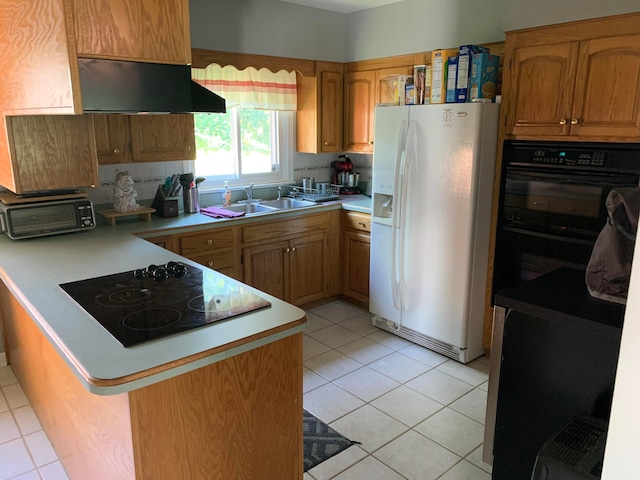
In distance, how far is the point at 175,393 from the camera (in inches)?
55.9

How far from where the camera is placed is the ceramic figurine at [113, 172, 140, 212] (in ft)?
10.3

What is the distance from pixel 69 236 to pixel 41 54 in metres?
1.26

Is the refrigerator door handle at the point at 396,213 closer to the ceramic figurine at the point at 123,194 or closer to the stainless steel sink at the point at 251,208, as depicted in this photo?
the stainless steel sink at the point at 251,208

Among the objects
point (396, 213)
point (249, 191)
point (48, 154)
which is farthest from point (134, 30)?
point (249, 191)

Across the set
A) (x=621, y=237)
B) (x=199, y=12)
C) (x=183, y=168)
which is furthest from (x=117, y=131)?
(x=621, y=237)

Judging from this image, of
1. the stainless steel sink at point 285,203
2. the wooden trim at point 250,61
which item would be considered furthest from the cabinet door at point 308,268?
the wooden trim at point 250,61

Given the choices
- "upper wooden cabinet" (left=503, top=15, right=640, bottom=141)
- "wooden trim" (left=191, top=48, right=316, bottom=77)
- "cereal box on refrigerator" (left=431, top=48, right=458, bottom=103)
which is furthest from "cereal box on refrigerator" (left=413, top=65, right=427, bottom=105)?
"wooden trim" (left=191, top=48, right=316, bottom=77)

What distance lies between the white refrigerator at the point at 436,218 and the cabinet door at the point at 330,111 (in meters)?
0.83

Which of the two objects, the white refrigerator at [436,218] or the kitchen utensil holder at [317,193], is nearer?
the white refrigerator at [436,218]

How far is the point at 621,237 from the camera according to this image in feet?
5.59

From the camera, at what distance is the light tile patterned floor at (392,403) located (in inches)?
87.9

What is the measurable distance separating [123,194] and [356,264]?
1.88 metres

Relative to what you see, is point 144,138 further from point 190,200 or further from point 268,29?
point 268,29

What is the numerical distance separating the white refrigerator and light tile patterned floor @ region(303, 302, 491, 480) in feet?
0.77
